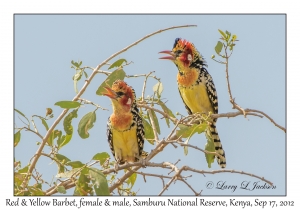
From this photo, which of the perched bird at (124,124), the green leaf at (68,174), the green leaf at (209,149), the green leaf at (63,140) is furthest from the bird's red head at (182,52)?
the green leaf at (68,174)

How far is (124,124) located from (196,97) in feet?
5.39

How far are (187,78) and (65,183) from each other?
2904mm

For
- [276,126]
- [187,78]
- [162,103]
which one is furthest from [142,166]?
[187,78]

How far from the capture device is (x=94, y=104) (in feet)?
17.0

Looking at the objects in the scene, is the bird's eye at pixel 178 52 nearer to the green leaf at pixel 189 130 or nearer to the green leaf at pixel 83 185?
the green leaf at pixel 189 130

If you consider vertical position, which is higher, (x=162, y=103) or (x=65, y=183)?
(x=162, y=103)

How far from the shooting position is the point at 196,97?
742cm

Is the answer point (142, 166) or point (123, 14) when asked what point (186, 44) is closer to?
point (123, 14)

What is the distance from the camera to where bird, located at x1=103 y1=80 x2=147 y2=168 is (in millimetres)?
5949

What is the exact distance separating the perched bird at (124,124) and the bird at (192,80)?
1.42 metres

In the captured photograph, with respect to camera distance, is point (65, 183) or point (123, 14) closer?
point (65, 183)

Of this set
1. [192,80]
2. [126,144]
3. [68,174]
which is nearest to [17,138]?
[68,174]

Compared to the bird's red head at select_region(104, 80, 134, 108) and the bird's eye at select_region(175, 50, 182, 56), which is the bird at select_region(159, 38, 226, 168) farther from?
the bird's red head at select_region(104, 80, 134, 108)

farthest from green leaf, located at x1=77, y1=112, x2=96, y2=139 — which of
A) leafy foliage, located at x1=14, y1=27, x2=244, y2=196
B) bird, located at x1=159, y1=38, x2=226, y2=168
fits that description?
bird, located at x1=159, y1=38, x2=226, y2=168
